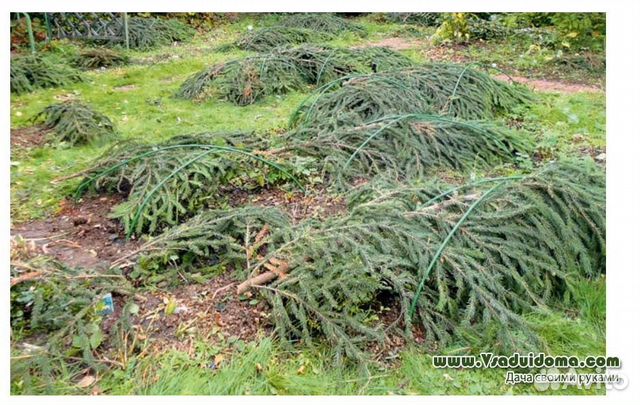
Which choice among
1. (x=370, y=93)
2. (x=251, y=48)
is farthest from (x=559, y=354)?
(x=251, y=48)

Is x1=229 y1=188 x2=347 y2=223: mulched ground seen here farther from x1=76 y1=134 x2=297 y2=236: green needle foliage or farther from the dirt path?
the dirt path

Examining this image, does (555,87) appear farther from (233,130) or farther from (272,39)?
(272,39)

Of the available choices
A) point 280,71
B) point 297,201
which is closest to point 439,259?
point 297,201

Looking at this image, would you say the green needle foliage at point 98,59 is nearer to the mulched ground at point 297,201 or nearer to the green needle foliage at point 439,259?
the mulched ground at point 297,201

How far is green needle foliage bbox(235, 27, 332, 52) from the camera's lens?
10.5 m

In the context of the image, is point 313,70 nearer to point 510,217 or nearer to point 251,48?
point 251,48

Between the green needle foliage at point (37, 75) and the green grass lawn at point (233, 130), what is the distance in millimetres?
208

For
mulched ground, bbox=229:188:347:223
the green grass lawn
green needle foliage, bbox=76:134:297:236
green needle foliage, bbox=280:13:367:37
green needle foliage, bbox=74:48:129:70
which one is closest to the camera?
the green grass lawn

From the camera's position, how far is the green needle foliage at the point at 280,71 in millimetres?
7402

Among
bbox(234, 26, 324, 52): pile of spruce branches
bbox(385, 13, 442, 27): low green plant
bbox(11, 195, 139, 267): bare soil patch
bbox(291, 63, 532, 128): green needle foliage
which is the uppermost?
bbox(385, 13, 442, 27): low green plant

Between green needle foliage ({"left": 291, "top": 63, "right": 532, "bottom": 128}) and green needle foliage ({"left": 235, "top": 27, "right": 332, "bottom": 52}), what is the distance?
4.52 meters

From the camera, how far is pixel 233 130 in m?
5.70

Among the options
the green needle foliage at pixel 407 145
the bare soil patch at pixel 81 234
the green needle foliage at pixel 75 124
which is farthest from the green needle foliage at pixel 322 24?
the bare soil patch at pixel 81 234

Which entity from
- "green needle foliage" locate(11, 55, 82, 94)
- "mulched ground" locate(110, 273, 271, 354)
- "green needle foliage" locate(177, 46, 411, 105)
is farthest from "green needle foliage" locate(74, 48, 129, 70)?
"mulched ground" locate(110, 273, 271, 354)
